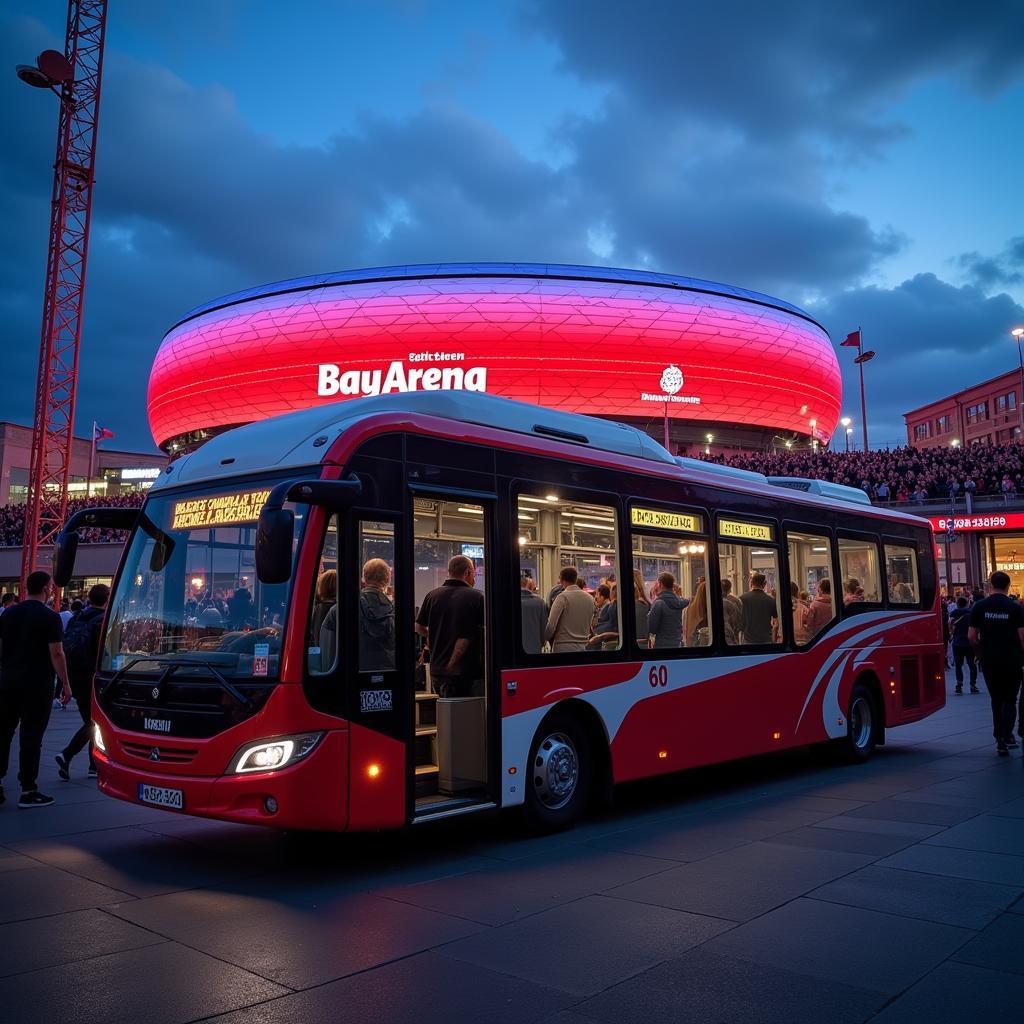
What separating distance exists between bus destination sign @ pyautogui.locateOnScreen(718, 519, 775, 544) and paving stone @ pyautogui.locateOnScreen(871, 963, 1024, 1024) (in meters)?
5.37

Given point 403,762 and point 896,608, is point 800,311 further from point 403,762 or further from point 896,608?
point 403,762

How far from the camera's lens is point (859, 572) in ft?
38.0

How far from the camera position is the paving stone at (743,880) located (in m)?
5.52

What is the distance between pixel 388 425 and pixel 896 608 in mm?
8243

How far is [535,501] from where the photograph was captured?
7637 millimetres

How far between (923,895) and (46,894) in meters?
5.22

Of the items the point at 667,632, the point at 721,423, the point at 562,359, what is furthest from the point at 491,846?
the point at 721,423

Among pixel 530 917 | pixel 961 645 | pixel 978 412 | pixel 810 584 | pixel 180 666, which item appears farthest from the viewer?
pixel 978 412

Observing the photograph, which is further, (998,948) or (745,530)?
(745,530)

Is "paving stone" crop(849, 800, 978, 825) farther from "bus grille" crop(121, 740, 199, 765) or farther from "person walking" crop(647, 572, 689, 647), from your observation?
"bus grille" crop(121, 740, 199, 765)

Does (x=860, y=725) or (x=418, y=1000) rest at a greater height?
(x=860, y=725)

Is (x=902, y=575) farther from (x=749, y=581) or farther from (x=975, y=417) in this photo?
(x=975, y=417)

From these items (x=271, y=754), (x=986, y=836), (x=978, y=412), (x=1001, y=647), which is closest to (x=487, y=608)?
(x=271, y=754)

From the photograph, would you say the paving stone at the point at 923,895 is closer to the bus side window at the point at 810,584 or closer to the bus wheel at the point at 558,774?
the bus wheel at the point at 558,774
